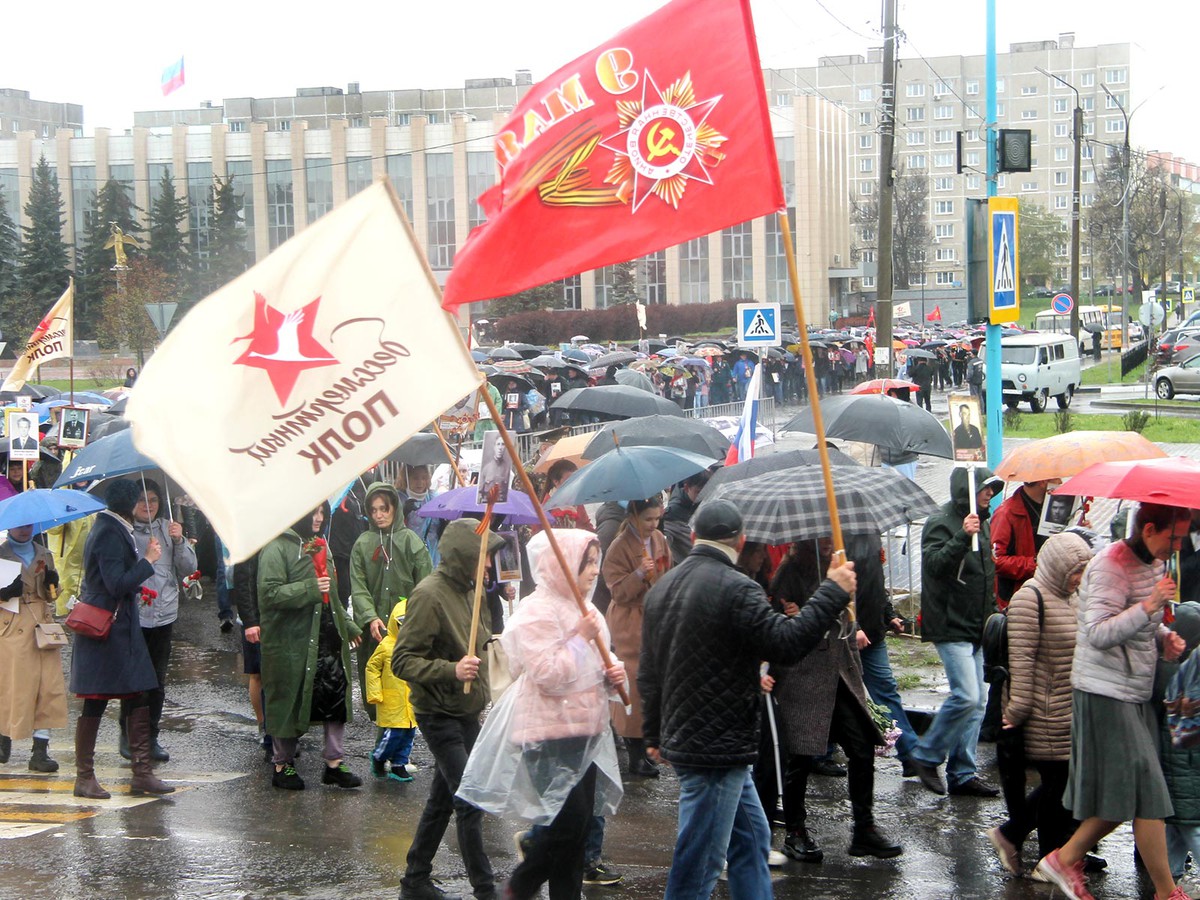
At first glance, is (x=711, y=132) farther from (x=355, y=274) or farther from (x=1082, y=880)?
(x=1082, y=880)

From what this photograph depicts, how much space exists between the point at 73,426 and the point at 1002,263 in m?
9.45

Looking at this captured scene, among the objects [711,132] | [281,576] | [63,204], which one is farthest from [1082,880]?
[63,204]

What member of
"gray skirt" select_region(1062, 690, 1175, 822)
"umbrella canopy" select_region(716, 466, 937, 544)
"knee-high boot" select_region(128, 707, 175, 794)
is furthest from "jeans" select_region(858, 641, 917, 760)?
"knee-high boot" select_region(128, 707, 175, 794)

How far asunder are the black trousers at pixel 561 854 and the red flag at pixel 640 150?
2.00m

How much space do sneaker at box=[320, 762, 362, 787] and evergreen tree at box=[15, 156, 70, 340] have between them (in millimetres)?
72820

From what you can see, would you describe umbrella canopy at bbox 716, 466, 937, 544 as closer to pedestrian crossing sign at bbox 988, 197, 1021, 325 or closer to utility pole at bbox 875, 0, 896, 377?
pedestrian crossing sign at bbox 988, 197, 1021, 325

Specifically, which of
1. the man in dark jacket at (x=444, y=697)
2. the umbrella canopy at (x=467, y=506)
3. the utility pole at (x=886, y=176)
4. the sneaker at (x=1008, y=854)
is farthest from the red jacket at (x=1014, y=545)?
the utility pole at (x=886, y=176)

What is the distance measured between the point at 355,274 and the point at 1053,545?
10.5 feet

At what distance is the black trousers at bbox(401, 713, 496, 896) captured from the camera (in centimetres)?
593

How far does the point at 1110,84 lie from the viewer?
130 meters

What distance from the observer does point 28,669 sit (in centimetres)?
856

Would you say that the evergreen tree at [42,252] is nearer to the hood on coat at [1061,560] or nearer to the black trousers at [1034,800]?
the black trousers at [1034,800]

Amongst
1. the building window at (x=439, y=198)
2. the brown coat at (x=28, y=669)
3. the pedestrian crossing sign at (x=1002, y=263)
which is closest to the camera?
the brown coat at (x=28, y=669)

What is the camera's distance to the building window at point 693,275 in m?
93.7
